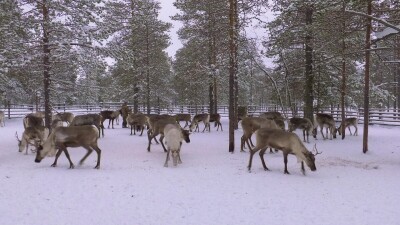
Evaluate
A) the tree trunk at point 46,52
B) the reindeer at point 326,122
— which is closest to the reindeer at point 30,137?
the tree trunk at point 46,52

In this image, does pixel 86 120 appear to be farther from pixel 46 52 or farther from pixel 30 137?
pixel 30 137

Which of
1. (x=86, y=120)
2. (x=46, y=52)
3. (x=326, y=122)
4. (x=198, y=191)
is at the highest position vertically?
(x=46, y=52)

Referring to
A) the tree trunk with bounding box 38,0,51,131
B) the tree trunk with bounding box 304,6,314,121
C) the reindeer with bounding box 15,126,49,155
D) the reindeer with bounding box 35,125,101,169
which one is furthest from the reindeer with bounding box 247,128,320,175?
the tree trunk with bounding box 38,0,51,131

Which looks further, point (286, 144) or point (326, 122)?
point (326, 122)

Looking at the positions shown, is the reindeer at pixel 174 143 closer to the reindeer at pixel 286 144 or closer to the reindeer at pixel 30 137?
the reindeer at pixel 286 144

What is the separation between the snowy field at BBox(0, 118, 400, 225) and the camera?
643 cm

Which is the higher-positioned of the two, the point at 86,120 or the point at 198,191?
the point at 86,120

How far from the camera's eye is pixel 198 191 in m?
8.12

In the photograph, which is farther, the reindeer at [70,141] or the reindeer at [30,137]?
the reindeer at [30,137]

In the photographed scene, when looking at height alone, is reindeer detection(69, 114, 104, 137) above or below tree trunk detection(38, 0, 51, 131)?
below

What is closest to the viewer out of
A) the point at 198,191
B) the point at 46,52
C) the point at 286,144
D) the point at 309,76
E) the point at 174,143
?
the point at 198,191

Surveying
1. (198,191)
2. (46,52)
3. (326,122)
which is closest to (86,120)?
(46,52)

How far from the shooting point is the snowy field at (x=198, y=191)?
643 cm

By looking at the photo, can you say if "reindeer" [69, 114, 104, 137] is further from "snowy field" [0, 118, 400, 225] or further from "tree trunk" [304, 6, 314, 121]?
"tree trunk" [304, 6, 314, 121]
